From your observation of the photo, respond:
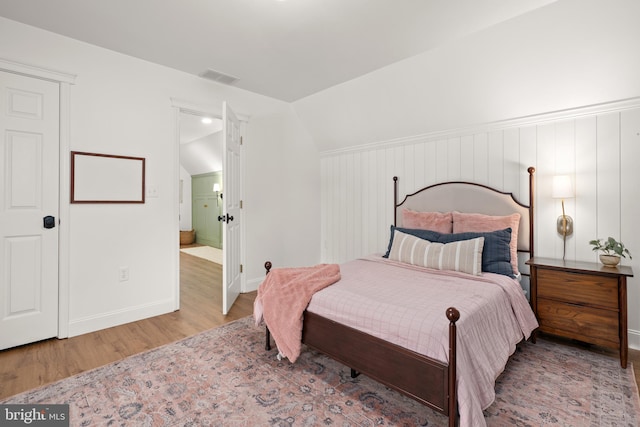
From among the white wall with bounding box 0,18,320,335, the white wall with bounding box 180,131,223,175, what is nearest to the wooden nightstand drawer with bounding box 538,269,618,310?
the white wall with bounding box 0,18,320,335

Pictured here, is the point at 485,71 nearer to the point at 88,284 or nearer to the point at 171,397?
the point at 171,397

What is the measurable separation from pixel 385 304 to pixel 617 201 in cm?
224

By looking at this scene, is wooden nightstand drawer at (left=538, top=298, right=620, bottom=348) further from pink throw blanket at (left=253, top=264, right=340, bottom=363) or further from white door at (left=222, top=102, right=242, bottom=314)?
white door at (left=222, top=102, right=242, bottom=314)

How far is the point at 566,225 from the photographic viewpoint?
2.70 m

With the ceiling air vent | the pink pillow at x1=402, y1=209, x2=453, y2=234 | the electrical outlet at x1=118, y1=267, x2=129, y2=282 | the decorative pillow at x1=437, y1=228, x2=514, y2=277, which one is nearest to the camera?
the decorative pillow at x1=437, y1=228, x2=514, y2=277

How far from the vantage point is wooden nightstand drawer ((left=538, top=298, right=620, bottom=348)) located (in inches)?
87.4

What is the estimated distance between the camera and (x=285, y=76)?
348cm

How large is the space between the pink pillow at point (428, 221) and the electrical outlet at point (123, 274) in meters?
2.91

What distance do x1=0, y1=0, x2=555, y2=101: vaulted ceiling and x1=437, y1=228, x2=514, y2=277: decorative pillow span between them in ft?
5.58

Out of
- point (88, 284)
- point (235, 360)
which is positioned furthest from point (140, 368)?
point (88, 284)

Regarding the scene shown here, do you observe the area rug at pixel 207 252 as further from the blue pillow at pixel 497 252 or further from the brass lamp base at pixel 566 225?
the brass lamp base at pixel 566 225

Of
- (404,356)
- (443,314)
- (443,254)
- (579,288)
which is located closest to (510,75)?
(443,254)

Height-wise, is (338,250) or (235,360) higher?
(338,250)

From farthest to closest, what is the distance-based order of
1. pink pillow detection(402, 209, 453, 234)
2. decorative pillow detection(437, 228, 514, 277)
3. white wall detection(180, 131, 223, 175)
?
white wall detection(180, 131, 223, 175) < pink pillow detection(402, 209, 453, 234) < decorative pillow detection(437, 228, 514, 277)
